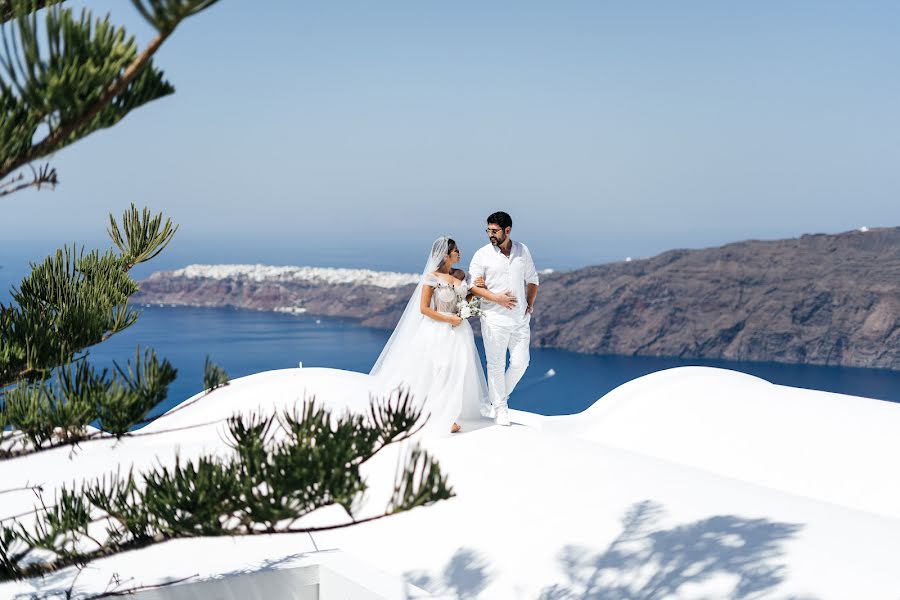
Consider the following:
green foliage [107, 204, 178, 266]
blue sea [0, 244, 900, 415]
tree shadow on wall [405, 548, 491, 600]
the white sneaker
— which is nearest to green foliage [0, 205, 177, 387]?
green foliage [107, 204, 178, 266]

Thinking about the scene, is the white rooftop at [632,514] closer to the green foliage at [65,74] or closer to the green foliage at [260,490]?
the green foliage at [260,490]

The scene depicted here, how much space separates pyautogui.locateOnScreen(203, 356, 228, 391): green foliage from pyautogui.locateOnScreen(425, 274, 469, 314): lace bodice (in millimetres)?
2938

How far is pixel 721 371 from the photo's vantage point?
7750 millimetres

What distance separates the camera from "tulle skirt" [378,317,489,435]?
5938mm

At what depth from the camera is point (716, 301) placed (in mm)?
29328

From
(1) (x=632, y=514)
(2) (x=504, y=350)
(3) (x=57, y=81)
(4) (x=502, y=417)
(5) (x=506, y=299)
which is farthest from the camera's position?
(4) (x=502, y=417)

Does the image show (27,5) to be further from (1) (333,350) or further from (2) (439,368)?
(1) (333,350)

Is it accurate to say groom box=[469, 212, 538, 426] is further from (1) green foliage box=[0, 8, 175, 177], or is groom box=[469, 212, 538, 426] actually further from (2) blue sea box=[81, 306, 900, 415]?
(2) blue sea box=[81, 306, 900, 415]

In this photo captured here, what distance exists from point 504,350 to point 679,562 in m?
2.16

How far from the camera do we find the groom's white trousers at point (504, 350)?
5.88 m

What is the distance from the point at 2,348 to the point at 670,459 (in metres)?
4.88

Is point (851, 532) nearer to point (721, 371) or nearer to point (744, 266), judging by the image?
point (721, 371)

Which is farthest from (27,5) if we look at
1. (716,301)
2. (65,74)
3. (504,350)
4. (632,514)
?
(716,301)

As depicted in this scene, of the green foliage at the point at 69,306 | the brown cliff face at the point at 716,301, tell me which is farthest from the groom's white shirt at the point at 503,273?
the brown cliff face at the point at 716,301
